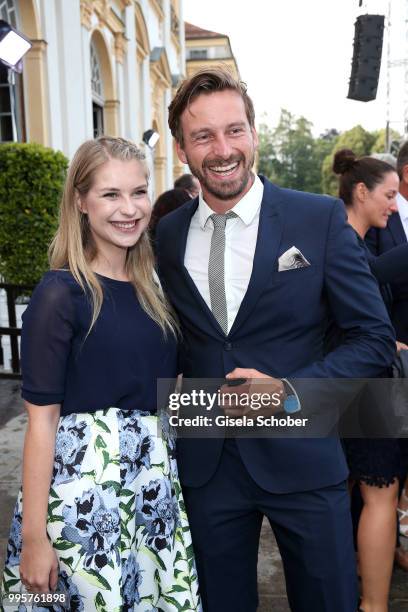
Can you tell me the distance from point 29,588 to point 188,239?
49.7 inches

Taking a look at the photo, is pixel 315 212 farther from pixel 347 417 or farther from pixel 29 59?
pixel 29 59

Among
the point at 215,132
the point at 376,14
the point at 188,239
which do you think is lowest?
the point at 188,239

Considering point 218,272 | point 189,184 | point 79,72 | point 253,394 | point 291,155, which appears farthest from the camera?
point 291,155

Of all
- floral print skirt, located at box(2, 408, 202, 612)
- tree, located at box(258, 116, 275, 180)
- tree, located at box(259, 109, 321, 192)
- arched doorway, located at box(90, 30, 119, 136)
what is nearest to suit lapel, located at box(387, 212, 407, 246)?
floral print skirt, located at box(2, 408, 202, 612)

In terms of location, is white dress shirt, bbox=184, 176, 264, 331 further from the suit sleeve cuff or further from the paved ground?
the paved ground

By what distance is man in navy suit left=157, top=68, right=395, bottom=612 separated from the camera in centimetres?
196

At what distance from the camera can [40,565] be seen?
6.21ft

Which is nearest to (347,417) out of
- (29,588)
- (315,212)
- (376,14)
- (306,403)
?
(306,403)

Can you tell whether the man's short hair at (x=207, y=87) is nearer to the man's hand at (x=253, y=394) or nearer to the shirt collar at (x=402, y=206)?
the man's hand at (x=253, y=394)

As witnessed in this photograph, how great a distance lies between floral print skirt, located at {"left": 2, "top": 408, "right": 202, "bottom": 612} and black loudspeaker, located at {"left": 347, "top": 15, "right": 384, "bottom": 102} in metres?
14.3

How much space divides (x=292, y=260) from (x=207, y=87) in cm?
64

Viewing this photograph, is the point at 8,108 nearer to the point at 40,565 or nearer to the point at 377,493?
the point at 377,493

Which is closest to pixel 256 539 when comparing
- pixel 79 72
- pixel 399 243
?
pixel 399 243

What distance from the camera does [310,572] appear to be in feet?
6.52
